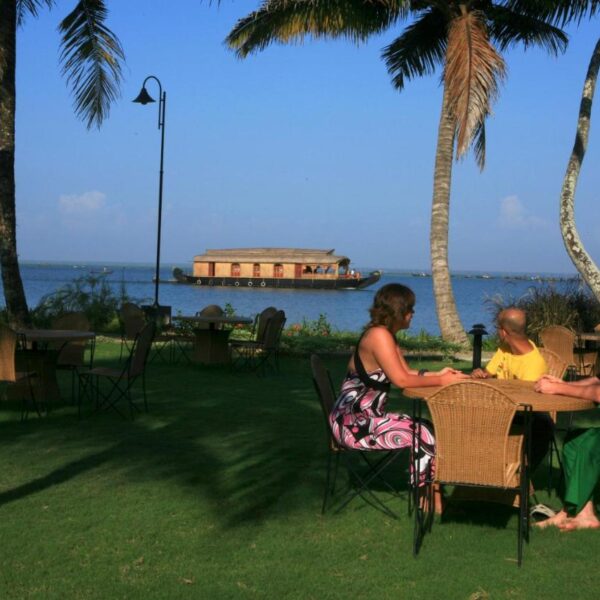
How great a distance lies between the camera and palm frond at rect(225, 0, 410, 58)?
1802cm

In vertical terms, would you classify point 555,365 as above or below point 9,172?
below

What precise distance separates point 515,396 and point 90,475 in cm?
279

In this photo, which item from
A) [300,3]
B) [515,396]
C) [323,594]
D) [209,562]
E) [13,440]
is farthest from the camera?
[300,3]

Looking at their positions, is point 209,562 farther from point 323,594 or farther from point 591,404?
point 591,404

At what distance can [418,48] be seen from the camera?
19.7 metres

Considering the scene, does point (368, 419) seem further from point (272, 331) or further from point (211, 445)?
point (272, 331)

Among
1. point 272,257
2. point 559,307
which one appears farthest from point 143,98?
point 272,257

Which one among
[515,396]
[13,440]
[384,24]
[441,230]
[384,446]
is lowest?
[13,440]

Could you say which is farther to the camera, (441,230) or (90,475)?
(441,230)

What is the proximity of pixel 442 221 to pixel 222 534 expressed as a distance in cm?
1261

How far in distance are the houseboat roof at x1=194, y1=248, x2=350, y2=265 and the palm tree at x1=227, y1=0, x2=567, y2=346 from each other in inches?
1371

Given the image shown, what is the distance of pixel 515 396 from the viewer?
184 inches

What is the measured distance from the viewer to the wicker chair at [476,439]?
14.0ft

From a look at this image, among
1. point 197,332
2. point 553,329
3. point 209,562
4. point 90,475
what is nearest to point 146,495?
point 90,475
